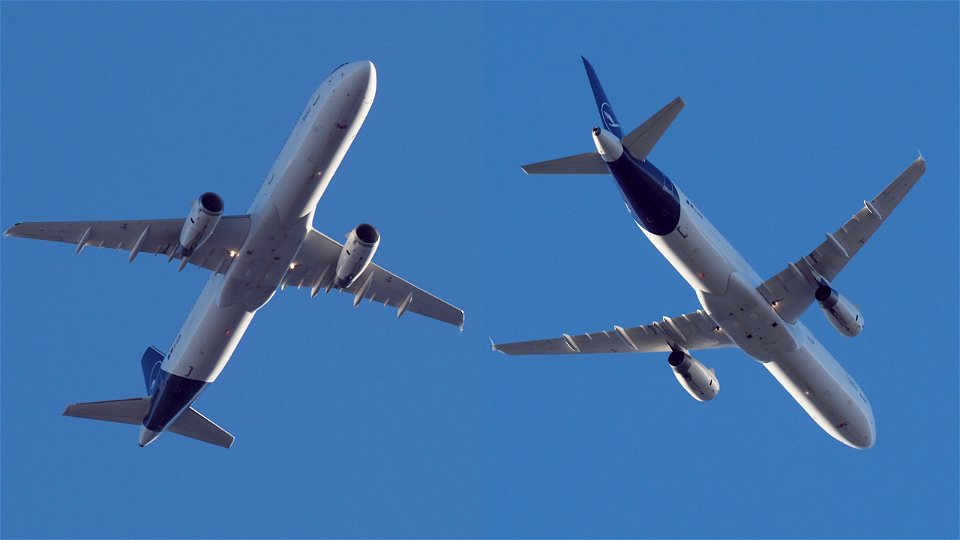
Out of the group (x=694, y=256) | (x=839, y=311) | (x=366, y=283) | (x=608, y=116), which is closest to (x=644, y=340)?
(x=694, y=256)

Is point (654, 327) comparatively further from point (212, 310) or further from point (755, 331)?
point (212, 310)

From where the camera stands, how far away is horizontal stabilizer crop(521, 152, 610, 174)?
43.4 meters

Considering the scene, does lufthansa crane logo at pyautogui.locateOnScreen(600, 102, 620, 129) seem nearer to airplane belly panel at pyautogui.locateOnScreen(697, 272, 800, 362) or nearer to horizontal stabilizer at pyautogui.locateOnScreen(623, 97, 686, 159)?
horizontal stabilizer at pyautogui.locateOnScreen(623, 97, 686, 159)

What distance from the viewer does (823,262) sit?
46.0 metres

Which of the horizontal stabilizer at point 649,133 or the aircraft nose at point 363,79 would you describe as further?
the horizontal stabilizer at point 649,133

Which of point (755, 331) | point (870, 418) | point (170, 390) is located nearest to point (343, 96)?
point (170, 390)

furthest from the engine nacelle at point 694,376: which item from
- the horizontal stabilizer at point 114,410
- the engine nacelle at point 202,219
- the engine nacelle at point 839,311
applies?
the horizontal stabilizer at point 114,410

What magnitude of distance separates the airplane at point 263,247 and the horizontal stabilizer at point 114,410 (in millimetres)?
266

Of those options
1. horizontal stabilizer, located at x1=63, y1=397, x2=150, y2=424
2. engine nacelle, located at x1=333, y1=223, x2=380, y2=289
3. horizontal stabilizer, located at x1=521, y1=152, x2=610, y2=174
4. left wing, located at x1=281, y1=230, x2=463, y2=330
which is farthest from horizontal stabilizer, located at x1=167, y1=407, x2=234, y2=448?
horizontal stabilizer, located at x1=521, y1=152, x2=610, y2=174

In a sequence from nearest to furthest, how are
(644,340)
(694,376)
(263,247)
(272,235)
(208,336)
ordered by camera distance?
(272,235)
(263,247)
(208,336)
(694,376)
(644,340)

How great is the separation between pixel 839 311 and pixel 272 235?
20.2 m

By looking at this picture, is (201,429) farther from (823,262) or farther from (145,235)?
(823,262)

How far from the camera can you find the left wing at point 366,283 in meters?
46.4

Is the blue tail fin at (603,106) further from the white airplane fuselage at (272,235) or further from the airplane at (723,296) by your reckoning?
the white airplane fuselage at (272,235)
